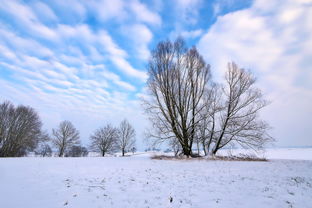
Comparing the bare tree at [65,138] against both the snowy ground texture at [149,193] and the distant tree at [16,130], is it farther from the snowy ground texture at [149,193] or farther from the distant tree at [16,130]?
the snowy ground texture at [149,193]

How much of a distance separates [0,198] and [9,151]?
3271cm

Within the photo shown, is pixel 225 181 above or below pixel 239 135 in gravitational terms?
below

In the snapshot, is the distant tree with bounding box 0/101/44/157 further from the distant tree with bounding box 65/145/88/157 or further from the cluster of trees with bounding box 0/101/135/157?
the distant tree with bounding box 65/145/88/157

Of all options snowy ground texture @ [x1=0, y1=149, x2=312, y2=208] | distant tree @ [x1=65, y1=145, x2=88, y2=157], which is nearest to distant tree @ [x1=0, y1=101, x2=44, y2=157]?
distant tree @ [x1=65, y1=145, x2=88, y2=157]

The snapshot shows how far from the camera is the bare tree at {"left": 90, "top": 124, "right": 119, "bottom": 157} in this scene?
42438mm

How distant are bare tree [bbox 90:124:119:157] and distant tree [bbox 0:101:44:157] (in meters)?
13.6

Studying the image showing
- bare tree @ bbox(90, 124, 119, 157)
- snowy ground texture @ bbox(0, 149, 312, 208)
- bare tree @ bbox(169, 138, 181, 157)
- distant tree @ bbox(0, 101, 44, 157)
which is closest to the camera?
snowy ground texture @ bbox(0, 149, 312, 208)

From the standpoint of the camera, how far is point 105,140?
141 ft

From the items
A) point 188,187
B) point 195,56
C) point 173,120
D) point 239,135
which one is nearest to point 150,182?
point 188,187

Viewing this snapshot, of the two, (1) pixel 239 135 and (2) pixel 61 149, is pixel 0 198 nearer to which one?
(1) pixel 239 135

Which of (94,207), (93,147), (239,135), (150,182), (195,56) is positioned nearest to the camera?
(94,207)

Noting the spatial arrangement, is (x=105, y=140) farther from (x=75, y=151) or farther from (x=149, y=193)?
(x=149, y=193)

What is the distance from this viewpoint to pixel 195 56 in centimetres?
1891

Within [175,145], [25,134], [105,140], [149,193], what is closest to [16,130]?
[25,134]
